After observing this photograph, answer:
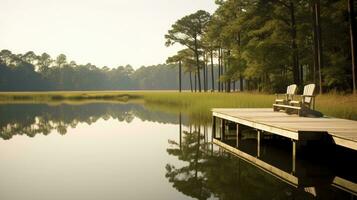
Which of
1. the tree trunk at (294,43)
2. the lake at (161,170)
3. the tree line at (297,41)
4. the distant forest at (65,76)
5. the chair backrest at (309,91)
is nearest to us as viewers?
the lake at (161,170)

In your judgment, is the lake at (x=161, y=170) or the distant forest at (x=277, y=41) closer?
the lake at (x=161, y=170)

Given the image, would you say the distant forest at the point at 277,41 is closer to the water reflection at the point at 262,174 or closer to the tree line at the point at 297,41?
the tree line at the point at 297,41

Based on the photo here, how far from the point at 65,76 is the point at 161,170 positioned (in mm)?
125637

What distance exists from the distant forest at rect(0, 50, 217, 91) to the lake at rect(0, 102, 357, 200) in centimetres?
9638

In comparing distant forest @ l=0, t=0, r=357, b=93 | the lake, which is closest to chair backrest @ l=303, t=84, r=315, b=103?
the lake

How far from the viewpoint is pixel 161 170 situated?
36.4 ft

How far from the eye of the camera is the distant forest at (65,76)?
11244 cm

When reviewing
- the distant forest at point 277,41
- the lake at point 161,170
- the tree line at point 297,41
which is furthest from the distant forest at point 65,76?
the lake at point 161,170

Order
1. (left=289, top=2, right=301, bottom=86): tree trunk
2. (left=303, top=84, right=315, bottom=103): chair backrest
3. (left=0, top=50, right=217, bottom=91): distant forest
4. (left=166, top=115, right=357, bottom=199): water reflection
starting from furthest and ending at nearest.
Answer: (left=0, top=50, right=217, bottom=91): distant forest, (left=289, top=2, right=301, bottom=86): tree trunk, (left=303, top=84, right=315, bottom=103): chair backrest, (left=166, top=115, right=357, bottom=199): water reflection

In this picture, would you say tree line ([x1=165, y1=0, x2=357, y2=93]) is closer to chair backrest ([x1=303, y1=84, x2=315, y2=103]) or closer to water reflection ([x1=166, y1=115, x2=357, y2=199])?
chair backrest ([x1=303, y1=84, x2=315, y2=103])

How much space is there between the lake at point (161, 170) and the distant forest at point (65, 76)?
9638 cm

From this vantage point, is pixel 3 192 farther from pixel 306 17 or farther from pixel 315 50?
pixel 306 17

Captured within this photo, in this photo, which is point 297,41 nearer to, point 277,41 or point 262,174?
point 277,41

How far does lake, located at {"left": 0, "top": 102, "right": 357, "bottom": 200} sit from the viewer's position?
28.1 feet
